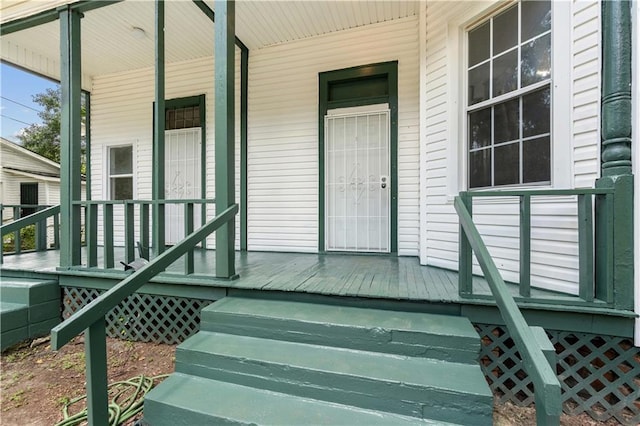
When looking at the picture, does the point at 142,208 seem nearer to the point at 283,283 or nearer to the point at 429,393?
the point at 283,283

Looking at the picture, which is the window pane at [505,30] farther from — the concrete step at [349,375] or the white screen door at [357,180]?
the concrete step at [349,375]

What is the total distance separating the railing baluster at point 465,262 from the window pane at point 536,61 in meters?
1.26

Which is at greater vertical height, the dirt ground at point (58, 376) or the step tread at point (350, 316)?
the step tread at point (350, 316)

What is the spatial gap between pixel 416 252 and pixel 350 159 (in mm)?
1650

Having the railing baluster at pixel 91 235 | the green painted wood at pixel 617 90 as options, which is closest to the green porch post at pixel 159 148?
the railing baluster at pixel 91 235

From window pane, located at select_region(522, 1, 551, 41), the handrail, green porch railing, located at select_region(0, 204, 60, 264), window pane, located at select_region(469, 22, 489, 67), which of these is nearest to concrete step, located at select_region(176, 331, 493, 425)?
the handrail

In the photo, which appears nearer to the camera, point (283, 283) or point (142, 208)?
point (283, 283)

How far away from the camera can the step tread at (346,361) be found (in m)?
1.57

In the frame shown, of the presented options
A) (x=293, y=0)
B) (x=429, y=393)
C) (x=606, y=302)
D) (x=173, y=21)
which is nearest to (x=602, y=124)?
(x=606, y=302)

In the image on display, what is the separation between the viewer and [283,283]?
2574mm

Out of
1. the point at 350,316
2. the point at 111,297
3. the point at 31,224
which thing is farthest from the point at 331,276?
the point at 31,224

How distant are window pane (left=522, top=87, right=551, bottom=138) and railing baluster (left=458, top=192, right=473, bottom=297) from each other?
969 millimetres

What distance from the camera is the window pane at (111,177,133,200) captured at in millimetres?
5676

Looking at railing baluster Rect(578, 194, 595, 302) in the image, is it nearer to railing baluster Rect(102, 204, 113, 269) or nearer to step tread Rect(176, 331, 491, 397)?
step tread Rect(176, 331, 491, 397)
